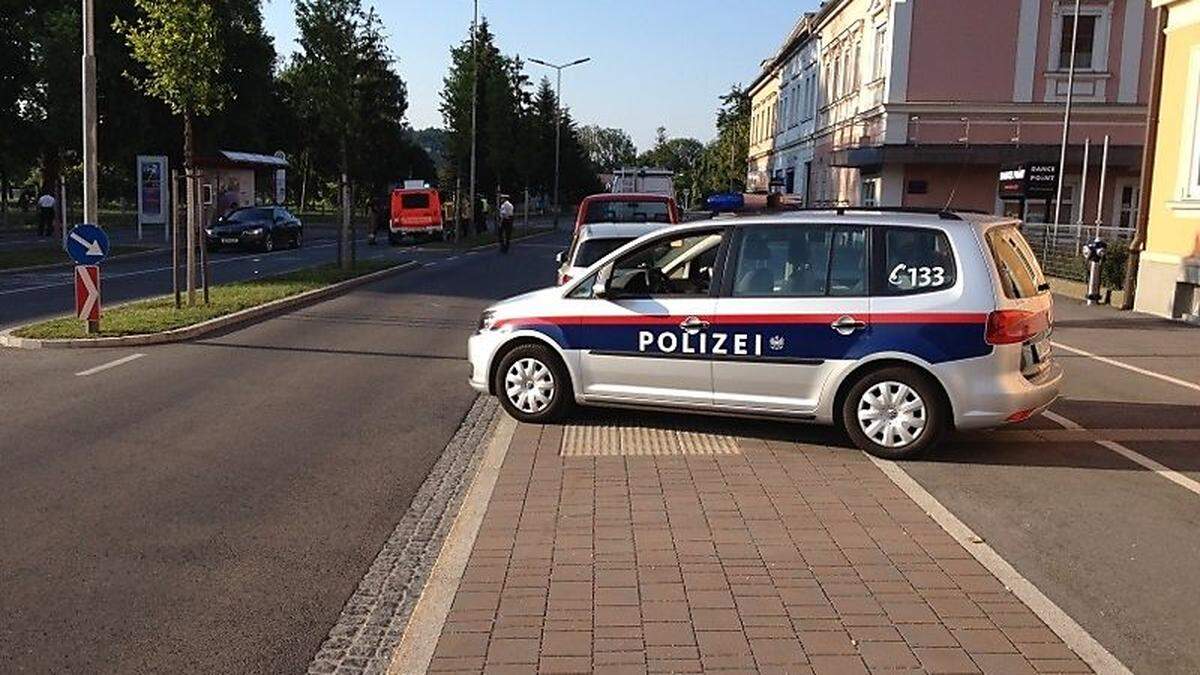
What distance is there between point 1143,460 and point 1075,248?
15.8m

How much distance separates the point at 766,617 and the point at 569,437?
153 inches

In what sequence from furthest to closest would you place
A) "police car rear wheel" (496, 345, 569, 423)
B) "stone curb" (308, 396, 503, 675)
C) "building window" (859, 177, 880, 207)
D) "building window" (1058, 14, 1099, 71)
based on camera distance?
"building window" (859, 177, 880, 207) → "building window" (1058, 14, 1099, 71) → "police car rear wheel" (496, 345, 569, 423) → "stone curb" (308, 396, 503, 675)

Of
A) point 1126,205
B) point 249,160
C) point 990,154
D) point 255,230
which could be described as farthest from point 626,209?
point 249,160

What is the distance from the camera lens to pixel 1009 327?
24.9 ft

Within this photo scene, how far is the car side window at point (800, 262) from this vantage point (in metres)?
8.04

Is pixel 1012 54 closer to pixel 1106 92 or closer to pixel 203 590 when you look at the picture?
pixel 1106 92

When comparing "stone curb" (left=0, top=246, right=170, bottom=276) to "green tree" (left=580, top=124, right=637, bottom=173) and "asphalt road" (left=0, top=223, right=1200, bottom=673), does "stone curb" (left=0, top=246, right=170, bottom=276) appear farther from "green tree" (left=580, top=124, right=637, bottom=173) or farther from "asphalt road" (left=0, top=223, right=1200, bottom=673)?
"green tree" (left=580, top=124, right=637, bottom=173)

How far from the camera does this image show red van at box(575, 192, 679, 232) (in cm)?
1770

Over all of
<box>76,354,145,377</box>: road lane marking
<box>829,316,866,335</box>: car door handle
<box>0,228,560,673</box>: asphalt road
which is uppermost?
<box>829,316,866,335</box>: car door handle

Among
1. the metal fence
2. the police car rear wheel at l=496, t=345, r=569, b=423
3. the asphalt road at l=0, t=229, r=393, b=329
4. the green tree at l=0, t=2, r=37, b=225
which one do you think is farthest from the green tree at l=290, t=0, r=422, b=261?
the green tree at l=0, t=2, r=37, b=225

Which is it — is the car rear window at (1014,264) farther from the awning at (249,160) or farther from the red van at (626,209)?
the awning at (249,160)

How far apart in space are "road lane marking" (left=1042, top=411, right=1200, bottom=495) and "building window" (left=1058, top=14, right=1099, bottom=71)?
31023 millimetres

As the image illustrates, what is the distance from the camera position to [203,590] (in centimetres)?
520

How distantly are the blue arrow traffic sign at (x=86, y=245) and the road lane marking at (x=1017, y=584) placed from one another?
10.1 m
